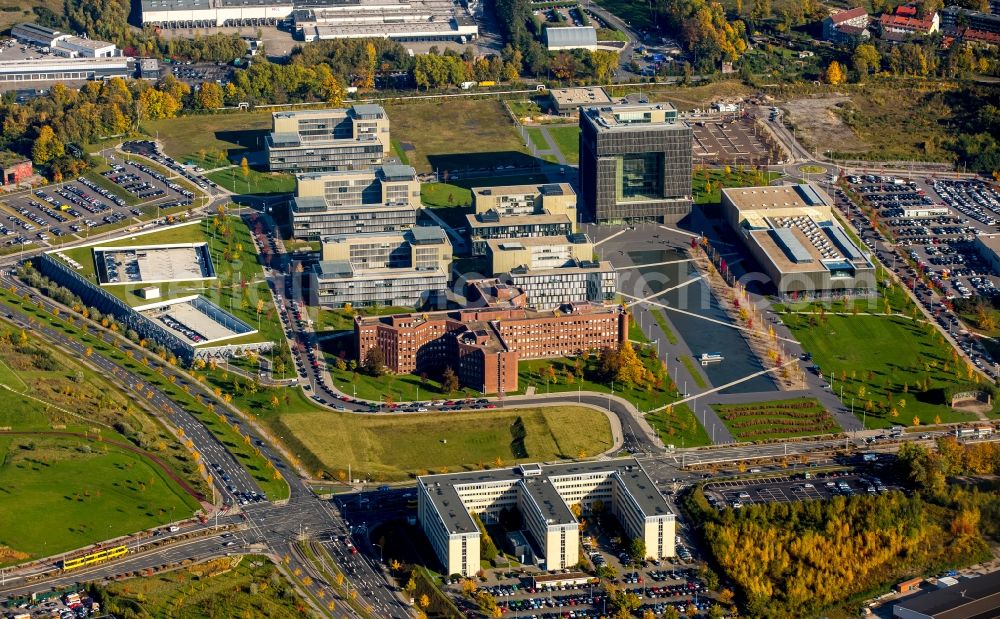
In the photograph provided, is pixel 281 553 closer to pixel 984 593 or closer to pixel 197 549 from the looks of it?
pixel 197 549

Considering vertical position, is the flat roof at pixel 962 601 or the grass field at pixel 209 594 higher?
the grass field at pixel 209 594

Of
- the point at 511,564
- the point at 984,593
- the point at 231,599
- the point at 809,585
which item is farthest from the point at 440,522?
the point at 984,593

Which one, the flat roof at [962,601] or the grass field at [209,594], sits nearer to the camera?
the grass field at [209,594]

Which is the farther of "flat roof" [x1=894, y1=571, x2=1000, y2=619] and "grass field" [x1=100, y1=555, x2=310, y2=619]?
"flat roof" [x1=894, y1=571, x2=1000, y2=619]

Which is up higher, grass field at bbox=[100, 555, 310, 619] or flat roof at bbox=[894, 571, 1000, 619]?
grass field at bbox=[100, 555, 310, 619]
